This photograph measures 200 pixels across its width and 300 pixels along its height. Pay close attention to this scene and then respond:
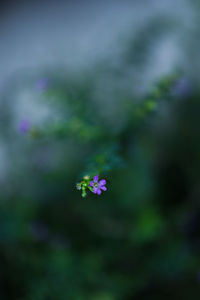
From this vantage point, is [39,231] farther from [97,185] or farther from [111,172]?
[97,185]

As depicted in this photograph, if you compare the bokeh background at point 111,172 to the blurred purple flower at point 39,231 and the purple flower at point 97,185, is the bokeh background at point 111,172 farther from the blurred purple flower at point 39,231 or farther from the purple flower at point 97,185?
the purple flower at point 97,185

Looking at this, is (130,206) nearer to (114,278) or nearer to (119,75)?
(114,278)

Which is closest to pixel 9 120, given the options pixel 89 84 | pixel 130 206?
pixel 89 84

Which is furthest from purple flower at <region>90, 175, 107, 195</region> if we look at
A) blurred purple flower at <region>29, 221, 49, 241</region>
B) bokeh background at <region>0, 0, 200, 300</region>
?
blurred purple flower at <region>29, 221, 49, 241</region>

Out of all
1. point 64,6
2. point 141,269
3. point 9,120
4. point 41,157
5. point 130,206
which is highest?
point 64,6

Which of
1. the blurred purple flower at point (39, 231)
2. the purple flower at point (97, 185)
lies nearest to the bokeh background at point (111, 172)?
the blurred purple flower at point (39, 231)

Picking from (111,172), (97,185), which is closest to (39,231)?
(111,172)

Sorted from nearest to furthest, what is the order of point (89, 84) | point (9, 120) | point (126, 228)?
point (126, 228)
point (9, 120)
point (89, 84)

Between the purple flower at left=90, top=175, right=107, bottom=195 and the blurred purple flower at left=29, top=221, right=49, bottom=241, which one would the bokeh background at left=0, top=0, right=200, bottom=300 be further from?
the purple flower at left=90, top=175, right=107, bottom=195
